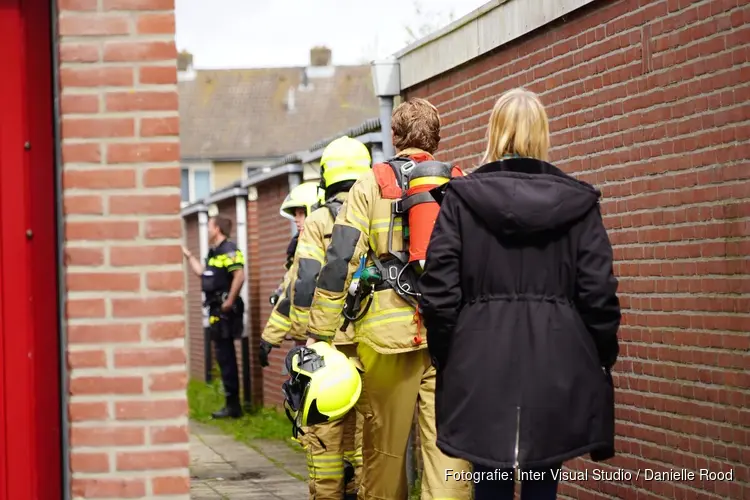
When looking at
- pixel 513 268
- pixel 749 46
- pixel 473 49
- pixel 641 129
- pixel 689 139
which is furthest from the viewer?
pixel 473 49

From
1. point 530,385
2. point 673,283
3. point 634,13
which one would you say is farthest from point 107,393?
point 634,13

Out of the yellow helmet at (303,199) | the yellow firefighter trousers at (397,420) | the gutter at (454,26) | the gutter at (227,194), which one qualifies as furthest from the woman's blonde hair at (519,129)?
the gutter at (227,194)

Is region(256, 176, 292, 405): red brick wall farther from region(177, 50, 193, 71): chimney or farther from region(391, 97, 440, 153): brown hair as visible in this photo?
region(177, 50, 193, 71): chimney

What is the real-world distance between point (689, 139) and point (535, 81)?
170 cm

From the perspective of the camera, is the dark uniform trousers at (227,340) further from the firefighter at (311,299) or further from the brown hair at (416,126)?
the brown hair at (416,126)

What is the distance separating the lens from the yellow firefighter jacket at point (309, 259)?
7082 millimetres

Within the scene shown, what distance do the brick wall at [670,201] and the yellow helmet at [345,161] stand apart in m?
1.08

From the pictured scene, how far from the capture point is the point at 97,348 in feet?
13.8

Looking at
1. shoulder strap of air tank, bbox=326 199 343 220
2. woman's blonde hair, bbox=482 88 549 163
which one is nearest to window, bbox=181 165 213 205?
shoulder strap of air tank, bbox=326 199 343 220

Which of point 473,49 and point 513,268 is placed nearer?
point 513,268

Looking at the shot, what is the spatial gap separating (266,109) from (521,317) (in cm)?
5898

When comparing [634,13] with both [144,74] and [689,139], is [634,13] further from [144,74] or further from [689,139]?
[144,74]

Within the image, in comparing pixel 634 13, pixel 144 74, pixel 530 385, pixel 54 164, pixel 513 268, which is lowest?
pixel 530 385

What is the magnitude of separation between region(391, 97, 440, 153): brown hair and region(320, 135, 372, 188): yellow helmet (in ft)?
3.38
